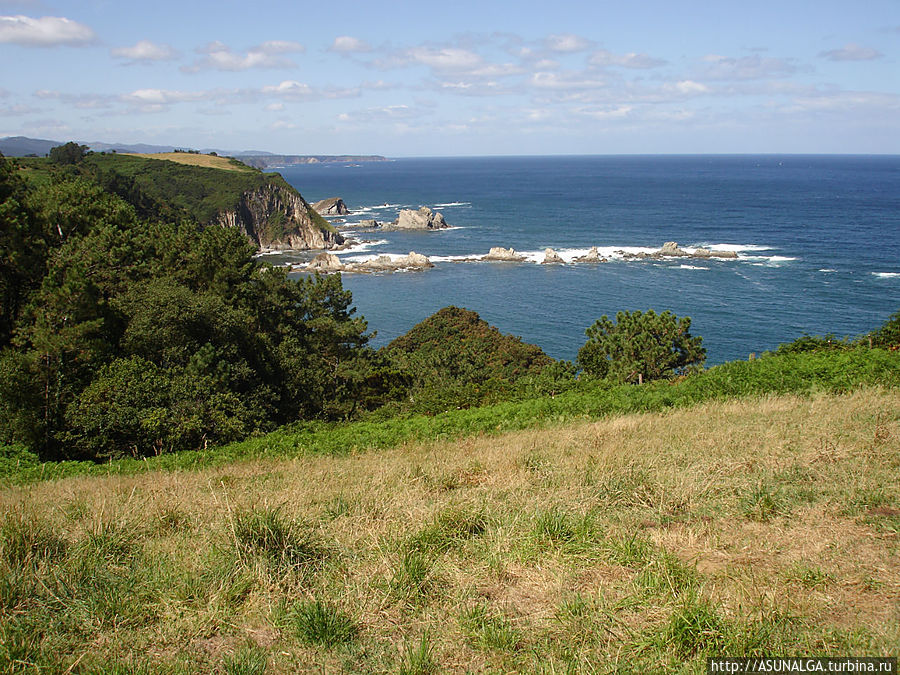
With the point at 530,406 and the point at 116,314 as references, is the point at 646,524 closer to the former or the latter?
the point at 530,406

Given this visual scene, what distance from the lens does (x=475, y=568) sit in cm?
466

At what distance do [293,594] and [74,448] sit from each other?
13.9 m

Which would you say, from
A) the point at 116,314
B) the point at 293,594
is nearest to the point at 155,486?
the point at 293,594

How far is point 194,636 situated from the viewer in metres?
3.83

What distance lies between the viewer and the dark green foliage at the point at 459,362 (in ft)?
59.1

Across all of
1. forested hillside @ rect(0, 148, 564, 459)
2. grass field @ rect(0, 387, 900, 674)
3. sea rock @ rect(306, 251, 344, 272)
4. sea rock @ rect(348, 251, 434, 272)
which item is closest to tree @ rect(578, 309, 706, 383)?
forested hillside @ rect(0, 148, 564, 459)

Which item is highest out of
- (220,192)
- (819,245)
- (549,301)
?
(220,192)

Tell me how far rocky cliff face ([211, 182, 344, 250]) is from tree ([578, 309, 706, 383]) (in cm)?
8146

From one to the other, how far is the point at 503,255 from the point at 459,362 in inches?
2245

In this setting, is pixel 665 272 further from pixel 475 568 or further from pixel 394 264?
pixel 475 568

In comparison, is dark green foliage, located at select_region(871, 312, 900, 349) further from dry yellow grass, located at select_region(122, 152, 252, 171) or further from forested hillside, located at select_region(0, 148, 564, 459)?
dry yellow grass, located at select_region(122, 152, 252, 171)

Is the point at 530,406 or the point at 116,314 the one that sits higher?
the point at 116,314

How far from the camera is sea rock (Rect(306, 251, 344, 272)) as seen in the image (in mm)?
81875

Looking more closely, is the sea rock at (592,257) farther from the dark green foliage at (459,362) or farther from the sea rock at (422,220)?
the sea rock at (422,220)
